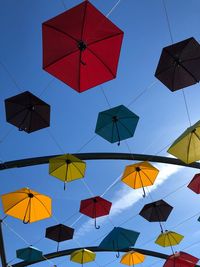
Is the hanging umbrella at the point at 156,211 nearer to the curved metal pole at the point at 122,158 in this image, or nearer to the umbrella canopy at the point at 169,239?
the umbrella canopy at the point at 169,239

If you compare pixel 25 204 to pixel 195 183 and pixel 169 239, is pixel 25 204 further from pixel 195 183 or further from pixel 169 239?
pixel 169 239

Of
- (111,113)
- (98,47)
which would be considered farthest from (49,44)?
(111,113)

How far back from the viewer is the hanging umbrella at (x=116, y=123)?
1184cm

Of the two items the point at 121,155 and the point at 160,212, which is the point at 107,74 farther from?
the point at 160,212

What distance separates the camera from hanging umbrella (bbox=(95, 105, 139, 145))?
11844 mm

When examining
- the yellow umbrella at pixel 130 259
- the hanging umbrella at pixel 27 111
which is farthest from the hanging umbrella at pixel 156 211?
the hanging umbrella at pixel 27 111

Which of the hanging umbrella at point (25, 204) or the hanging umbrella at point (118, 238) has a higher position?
the hanging umbrella at point (25, 204)

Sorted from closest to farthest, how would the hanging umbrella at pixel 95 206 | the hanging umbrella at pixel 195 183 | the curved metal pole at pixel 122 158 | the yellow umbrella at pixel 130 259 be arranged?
the hanging umbrella at pixel 195 183 < the curved metal pole at pixel 122 158 < the hanging umbrella at pixel 95 206 < the yellow umbrella at pixel 130 259

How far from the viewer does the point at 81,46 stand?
6617 mm

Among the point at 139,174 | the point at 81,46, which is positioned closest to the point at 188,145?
the point at 139,174

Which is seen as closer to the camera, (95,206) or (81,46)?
(81,46)

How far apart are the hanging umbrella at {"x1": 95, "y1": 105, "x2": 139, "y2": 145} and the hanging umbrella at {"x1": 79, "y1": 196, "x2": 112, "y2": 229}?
177 inches

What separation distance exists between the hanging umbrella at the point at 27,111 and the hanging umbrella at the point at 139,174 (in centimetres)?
480

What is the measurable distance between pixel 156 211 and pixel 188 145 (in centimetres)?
750
